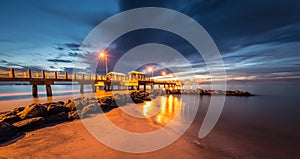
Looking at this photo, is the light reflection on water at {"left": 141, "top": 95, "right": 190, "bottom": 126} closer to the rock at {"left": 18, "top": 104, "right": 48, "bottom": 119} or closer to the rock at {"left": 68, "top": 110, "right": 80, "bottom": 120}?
the rock at {"left": 68, "top": 110, "right": 80, "bottom": 120}

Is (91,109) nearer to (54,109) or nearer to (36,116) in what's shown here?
(54,109)

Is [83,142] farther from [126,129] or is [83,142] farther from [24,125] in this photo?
[24,125]

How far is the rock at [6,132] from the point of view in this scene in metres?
4.34

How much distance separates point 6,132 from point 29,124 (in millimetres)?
1042

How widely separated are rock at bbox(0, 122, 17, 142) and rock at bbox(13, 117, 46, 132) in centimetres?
41

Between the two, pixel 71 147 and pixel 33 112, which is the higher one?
pixel 33 112

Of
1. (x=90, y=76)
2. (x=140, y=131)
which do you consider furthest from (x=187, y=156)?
(x=90, y=76)

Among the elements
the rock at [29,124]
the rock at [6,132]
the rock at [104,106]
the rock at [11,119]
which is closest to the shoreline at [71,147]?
the rock at [29,124]

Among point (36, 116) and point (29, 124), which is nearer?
point (29, 124)

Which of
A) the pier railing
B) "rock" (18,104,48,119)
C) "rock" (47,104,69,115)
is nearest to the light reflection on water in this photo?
"rock" (47,104,69,115)

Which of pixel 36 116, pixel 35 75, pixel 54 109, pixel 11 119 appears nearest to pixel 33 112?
pixel 36 116

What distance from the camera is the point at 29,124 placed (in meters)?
5.50

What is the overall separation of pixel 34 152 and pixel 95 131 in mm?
2147

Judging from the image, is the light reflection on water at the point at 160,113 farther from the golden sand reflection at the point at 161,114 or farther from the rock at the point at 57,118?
the rock at the point at 57,118
